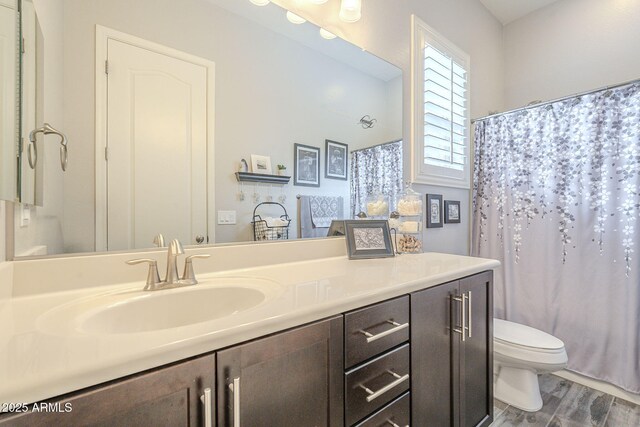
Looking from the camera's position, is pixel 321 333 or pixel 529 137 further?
pixel 529 137

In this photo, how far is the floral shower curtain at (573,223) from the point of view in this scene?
1.72m

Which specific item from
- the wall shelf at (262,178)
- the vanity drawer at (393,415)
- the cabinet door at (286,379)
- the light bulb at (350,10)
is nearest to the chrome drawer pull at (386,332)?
the cabinet door at (286,379)

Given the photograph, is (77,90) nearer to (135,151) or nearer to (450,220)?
(135,151)

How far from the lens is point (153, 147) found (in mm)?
1026

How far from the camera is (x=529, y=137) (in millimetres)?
2107

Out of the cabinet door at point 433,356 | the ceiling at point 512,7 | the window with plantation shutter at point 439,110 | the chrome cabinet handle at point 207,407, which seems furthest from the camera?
the ceiling at point 512,7

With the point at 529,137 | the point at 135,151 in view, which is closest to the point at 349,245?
the point at 135,151

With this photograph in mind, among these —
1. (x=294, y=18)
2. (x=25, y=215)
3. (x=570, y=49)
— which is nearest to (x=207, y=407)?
(x=25, y=215)

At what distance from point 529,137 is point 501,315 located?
53.2 inches

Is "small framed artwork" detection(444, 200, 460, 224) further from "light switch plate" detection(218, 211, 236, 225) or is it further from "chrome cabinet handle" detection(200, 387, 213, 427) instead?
"chrome cabinet handle" detection(200, 387, 213, 427)

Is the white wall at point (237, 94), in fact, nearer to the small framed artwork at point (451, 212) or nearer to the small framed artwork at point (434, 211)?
the small framed artwork at point (434, 211)

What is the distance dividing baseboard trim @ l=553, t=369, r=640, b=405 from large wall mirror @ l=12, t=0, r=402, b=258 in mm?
2112

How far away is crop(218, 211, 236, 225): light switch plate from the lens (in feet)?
3.82

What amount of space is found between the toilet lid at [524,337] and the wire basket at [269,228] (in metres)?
1.42
